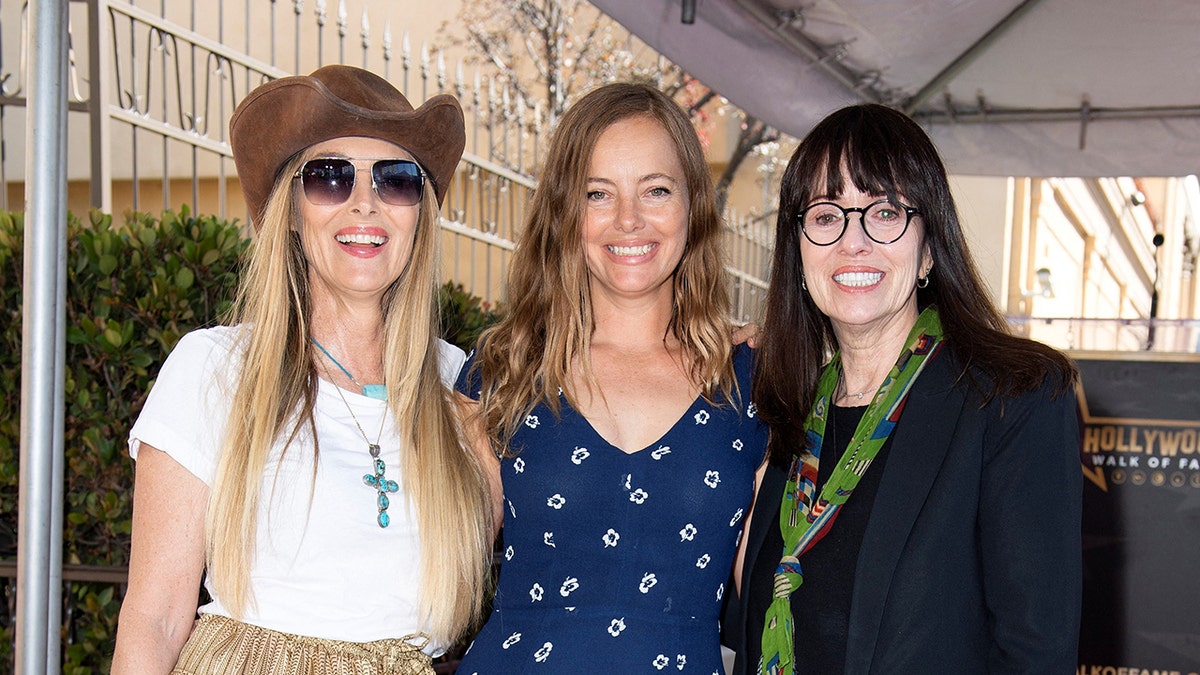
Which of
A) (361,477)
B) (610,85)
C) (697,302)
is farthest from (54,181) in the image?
(697,302)

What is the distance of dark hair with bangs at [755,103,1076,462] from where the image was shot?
208 cm

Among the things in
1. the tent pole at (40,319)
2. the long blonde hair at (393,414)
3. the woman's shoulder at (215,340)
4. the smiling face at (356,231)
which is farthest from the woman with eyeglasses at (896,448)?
the tent pole at (40,319)

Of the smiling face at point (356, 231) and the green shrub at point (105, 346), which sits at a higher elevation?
the smiling face at point (356, 231)

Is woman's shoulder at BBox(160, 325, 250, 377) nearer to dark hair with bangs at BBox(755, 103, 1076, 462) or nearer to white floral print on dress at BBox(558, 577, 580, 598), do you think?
white floral print on dress at BBox(558, 577, 580, 598)

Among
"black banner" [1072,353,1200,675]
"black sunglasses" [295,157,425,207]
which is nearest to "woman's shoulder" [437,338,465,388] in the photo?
"black sunglasses" [295,157,425,207]

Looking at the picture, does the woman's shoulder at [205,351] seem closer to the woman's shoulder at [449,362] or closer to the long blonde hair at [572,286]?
the woman's shoulder at [449,362]

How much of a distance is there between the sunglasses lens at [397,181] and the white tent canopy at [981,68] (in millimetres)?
1573

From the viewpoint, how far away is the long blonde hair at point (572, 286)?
2.74 metres

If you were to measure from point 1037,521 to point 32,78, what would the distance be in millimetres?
2174

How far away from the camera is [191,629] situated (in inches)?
88.0

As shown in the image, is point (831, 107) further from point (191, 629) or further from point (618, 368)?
point (191, 629)

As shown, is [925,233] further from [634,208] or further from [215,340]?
[215,340]

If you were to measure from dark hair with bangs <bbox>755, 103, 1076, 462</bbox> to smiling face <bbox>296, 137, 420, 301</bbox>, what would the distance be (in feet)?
2.90

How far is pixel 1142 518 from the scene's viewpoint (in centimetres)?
389
